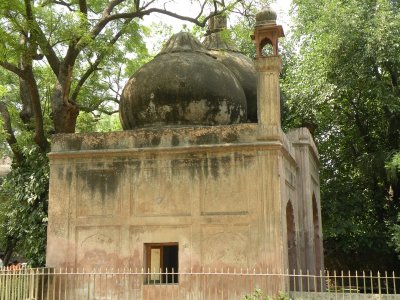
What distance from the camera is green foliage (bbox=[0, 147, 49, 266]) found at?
13336 millimetres

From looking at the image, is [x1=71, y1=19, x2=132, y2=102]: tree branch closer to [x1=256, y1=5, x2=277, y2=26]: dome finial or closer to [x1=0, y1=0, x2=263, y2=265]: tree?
[x1=0, y1=0, x2=263, y2=265]: tree

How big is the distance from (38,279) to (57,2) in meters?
8.06

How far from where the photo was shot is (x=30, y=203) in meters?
13.6

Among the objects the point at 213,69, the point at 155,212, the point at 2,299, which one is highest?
the point at 213,69

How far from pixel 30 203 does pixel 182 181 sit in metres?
5.89

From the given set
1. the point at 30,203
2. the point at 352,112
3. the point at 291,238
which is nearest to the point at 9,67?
the point at 30,203

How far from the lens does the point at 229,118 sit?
34.2 feet

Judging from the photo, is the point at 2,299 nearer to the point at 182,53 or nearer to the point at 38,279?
the point at 38,279

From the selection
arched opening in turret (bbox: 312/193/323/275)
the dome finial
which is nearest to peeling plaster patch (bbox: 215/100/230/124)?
the dome finial

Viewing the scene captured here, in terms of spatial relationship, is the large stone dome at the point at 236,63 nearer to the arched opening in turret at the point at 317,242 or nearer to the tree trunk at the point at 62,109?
the arched opening in turret at the point at 317,242

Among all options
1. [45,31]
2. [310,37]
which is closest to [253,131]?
[45,31]

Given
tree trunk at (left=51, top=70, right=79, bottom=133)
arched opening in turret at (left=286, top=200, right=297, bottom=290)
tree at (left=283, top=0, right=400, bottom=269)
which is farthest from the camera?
tree at (left=283, top=0, right=400, bottom=269)

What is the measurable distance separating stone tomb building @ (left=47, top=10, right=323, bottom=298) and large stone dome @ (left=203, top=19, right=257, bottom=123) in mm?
2022

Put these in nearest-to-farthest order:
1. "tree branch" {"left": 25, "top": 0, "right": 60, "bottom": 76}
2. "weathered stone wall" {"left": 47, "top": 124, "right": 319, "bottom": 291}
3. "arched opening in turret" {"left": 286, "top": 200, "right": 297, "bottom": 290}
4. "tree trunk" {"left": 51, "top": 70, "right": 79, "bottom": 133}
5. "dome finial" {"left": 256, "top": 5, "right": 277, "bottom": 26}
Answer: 1. "weathered stone wall" {"left": 47, "top": 124, "right": 319, "bottom": 291}
2. "dome finial" {"left": 256, "top": 5, "right": 277, "bottom": 26}
3. "arched opening in turret" {"left": 286, "top": 200, "right": 297, "bottom": 290}
4. "tree branch" {"left": 25, "top": 0, "right": 60, "bottom": 76}
5. "tree trunk" {"left": 51, "top": 70, "right": 79, "bottom": 133}
